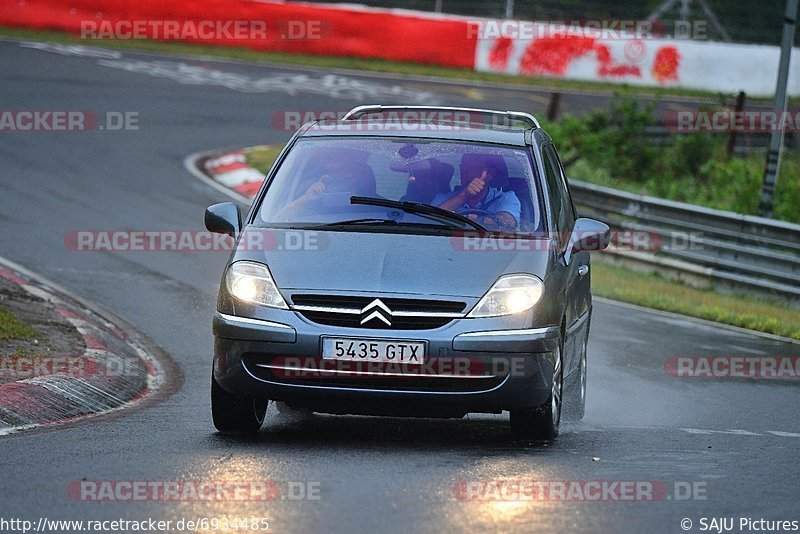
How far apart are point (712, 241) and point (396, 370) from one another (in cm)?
1229

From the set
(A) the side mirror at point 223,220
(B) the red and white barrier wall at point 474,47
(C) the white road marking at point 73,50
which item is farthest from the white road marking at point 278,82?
(A) the side mirror at point 223,220

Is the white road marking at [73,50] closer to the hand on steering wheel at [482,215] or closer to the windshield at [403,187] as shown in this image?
the windshield at [403,187]

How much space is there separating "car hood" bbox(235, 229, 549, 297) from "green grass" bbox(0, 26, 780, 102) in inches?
1013

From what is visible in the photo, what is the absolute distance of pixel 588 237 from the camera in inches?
334

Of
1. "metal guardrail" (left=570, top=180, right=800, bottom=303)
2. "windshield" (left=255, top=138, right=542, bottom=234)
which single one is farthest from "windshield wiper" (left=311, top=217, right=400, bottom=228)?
"metal guardrail" (left=570, top=180, right=800, bottom=303)

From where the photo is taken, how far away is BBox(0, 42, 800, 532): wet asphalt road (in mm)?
5914

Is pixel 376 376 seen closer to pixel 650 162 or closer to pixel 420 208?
pixel 420 208

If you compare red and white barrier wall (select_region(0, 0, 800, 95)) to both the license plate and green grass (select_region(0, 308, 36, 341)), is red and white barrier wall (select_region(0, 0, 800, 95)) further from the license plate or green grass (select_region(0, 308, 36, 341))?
the license plate

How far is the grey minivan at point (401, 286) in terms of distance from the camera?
734 centimetres

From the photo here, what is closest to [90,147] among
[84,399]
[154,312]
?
[154,312]

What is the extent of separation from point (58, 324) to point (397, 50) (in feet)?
85.8

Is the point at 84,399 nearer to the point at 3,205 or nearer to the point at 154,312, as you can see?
the point at 154,312

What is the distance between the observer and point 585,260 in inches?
378

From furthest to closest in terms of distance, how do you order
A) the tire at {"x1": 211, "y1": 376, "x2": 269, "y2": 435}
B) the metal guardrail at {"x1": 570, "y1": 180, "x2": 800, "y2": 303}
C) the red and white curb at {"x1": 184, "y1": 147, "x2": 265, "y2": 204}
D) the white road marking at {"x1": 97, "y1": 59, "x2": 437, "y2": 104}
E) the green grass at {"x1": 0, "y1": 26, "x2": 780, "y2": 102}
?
the green grass at {"x1": 0, "y1": 26, "x2": 780, "y2": 102} → the white road marking at {"x1": 97, "y1": 59, "x2": 437, "y2": 104} → the red and white curb at {"x1": 184, "y1": 147, "x2": 265, "y2": 204} → the metal guardrail at {"x1": 570, "y1": 180, "x2": 800, "y2": 303} → the tire at {"x1": 211, "y1": 376, "x2": 269, "y2": 435}
